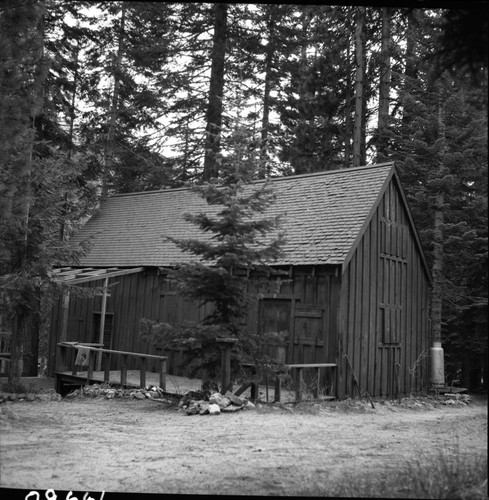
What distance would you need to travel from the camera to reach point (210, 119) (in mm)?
22750

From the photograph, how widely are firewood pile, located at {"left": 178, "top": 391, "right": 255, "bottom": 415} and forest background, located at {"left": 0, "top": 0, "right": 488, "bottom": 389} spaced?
150 inches

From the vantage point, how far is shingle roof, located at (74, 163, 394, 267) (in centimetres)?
1405

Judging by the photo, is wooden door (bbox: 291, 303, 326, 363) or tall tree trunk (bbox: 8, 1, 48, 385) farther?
wooden door (bbox: 291, 303, 326, 363)

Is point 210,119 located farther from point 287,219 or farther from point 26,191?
point 26,191

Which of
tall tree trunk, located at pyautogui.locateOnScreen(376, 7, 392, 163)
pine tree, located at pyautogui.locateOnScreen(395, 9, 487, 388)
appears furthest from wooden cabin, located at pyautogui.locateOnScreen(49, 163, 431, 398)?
tall tree trunk, located at pyautogui.locateOnScreen(376, 7, 392, 163)

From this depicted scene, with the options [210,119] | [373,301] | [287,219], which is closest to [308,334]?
[373,301]

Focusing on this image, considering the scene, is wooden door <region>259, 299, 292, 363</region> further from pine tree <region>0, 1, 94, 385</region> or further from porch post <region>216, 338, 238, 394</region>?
pine tree <region>0, 1, 94, 385</region>

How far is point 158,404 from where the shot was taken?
1134cm

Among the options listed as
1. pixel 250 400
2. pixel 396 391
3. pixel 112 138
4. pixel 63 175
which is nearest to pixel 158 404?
pixel 250 400

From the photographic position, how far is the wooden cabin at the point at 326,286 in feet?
44.1

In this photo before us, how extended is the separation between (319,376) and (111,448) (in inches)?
230

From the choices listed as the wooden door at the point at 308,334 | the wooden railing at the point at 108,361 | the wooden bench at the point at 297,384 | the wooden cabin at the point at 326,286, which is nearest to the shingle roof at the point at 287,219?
the wooden cabin at the point at 326,286

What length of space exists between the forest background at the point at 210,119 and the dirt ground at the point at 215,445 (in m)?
2.71

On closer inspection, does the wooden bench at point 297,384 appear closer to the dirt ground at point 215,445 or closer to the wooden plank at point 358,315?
the dirt ground at point 215,445
